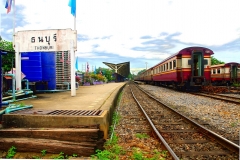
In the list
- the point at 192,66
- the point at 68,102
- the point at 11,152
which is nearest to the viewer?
the point at 11,152

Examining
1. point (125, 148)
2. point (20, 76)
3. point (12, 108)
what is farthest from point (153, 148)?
point (20, 76)

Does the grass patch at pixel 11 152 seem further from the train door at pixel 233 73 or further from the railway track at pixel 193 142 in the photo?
the train door at pixel 233 73

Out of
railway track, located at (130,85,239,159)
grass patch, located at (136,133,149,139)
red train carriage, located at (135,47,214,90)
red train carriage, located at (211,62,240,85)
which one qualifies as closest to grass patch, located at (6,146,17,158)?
grass patch, located at (136,133,149,139)

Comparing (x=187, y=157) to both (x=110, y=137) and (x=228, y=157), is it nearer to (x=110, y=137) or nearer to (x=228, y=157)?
(x=228, y=157)

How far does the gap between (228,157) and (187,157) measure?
2.21 ft

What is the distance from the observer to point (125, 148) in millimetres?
3836

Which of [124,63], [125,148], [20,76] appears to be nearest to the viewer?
[125,148]

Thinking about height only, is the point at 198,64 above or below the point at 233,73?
above

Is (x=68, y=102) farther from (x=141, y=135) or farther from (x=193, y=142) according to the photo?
(x=193, y=142)

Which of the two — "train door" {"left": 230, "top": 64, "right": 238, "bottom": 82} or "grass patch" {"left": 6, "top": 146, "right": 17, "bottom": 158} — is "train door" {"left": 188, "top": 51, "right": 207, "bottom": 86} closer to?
"train door" {"left": 230, "top": 64, "right": 238, "bottom": 82}

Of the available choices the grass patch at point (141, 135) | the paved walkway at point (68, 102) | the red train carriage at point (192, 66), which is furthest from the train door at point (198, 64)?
the grass patch at point (141, 135)

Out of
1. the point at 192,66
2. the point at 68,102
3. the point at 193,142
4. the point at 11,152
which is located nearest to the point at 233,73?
the point at 192,66

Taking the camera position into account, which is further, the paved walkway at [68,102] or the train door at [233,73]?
the train door at [233,73]

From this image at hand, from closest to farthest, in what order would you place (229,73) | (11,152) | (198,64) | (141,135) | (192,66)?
(11,152) < (141,135) < (192,66) < (198,64) < (229,73)
